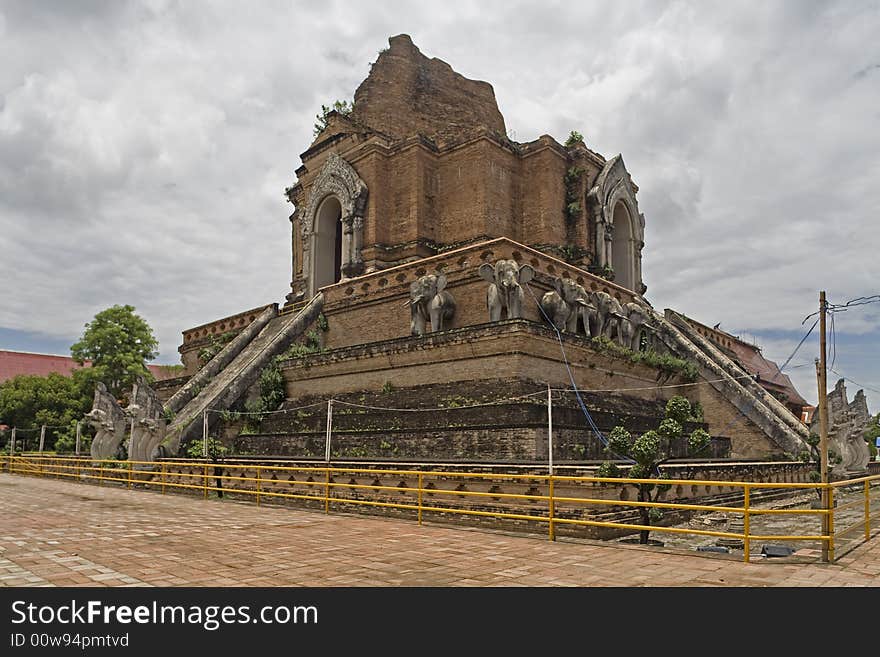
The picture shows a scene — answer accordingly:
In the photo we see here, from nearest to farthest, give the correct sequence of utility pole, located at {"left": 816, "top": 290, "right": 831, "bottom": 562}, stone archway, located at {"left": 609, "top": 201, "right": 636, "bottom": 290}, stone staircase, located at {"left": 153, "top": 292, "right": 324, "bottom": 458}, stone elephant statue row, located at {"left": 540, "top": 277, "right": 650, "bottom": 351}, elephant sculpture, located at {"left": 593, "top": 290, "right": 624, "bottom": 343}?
utility pole, located at {"left": 816, "top": 290, "right": 831, "bottom": 562}, stone elephant statue row, located at {"left": 540, "top": 277, "right": 650, "bottom": 351}, stone staircase, located at {"left": 153, "top": 292, "right": 324, "bottom": 458}, elephant sculpture, located at {"left": 593, "top": 290, "right": 624, "bottom": 343}, stone archway, located at {"left": 609, "top": 201, "right": 636, "bottom": 290}

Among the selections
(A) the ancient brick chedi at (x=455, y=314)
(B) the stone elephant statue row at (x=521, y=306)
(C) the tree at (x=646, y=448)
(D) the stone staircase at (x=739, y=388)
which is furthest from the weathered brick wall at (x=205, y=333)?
(C) the tree at (x=646, y=448)

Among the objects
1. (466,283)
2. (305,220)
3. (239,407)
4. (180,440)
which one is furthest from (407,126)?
(180,440)

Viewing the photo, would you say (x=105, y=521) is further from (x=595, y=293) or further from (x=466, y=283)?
(x=595, y=293)

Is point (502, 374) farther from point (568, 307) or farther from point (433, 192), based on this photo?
point (433, 192)

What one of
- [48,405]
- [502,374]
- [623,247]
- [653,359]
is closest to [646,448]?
[502,374]

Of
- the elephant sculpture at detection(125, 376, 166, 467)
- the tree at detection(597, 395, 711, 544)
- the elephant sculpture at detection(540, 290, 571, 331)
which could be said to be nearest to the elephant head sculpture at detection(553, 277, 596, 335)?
the elephant sculpture at detection(540, 290, 571, 331)

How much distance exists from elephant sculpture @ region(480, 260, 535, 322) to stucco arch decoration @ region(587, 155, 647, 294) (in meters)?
8.55

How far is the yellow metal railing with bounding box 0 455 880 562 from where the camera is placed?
7.19 meters

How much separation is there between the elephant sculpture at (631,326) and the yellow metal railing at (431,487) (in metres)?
5.79

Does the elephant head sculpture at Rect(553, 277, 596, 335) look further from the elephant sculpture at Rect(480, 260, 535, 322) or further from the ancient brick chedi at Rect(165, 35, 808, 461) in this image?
the elephant sculpture at Rect(480, 260, 535, 322)

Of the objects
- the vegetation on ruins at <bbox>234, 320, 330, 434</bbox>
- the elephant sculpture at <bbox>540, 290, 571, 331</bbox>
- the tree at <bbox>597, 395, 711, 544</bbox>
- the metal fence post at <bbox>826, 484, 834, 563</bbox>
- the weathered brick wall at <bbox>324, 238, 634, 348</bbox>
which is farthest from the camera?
the vegetation on ruins at <bbox>234, 320, 330, 434</bbox>

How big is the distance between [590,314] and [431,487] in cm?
850

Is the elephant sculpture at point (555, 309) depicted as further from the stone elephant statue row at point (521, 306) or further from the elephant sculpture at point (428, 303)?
the elephant sculpture at point (428, 303)
